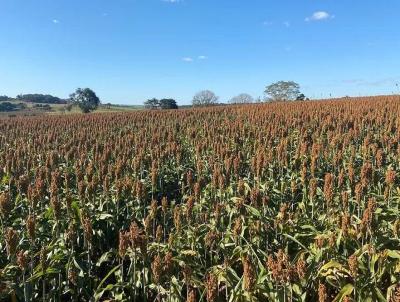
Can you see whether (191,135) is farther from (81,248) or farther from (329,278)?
(329,278)

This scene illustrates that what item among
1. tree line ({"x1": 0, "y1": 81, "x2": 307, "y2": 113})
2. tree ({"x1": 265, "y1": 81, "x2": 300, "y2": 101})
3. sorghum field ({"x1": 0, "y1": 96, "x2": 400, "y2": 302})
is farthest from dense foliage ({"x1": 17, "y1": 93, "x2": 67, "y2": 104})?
sorghum field ({"x1": 0, "y1": 96, "x2": 400, "y2": 302})

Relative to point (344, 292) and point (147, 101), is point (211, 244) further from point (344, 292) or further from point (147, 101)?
point (147, 101)

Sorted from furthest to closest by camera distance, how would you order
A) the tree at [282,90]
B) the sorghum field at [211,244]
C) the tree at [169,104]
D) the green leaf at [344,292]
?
the tree at [282,90] → the tree at [169,104] → the sorghum field at [211,244] → the green leaf at [344,292]

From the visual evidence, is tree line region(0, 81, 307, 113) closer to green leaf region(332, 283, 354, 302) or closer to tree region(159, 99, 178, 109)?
tree region(159, 99, 178, 109)

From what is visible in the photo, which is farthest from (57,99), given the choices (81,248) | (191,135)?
A: (81,248)

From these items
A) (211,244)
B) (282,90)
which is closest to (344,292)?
(211,244)

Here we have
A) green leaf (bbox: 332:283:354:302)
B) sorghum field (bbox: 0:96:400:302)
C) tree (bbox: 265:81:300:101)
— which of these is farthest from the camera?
tree (bbox: 265:81:300:101)

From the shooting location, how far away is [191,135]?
1228 cm

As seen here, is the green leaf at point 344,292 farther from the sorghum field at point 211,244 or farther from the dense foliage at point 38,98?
the dense foliage at point 38,98

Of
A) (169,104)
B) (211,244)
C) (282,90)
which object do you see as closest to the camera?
(211,244)

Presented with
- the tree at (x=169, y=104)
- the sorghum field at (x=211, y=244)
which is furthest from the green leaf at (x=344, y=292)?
the tree at (x=169, y=104)

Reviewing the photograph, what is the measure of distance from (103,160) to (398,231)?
18.3ft

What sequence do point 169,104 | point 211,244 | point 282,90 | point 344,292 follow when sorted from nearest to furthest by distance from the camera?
1. point 344,292
2. point 211,244
3. point 169,104
4. point 282,90

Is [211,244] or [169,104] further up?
[169,104]
